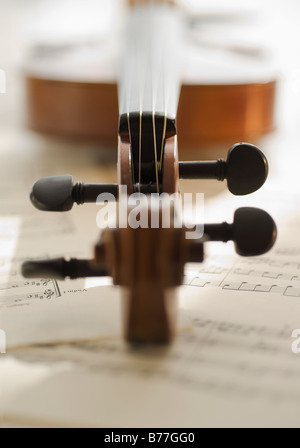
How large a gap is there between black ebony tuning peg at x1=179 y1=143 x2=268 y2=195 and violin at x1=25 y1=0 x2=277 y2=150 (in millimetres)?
678

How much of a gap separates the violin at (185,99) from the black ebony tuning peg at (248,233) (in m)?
0.80

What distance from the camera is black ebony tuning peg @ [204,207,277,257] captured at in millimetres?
636

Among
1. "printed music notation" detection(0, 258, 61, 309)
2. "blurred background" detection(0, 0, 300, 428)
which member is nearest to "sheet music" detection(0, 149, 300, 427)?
"printed music notation" detection(0, 258, 61, 309)

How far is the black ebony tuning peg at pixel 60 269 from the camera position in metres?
0.62

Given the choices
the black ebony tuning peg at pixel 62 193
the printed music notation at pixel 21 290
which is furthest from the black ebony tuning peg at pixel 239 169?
the printed music notation at pixel 21 290

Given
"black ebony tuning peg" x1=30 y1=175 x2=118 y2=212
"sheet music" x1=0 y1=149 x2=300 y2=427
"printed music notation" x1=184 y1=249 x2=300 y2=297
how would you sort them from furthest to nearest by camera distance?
"printed music notation" x1=184 y1=249 x2=300 y2=297 → "black ebony tuning peg" x1=30 y1=175 x2=118 y2=212 → "sheet music" x1=0 y1=149 x2=300 y2=427

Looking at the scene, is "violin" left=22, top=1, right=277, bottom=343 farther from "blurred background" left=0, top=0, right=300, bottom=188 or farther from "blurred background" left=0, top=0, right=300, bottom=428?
"blurred background" left=0, top=0, right=300, bottom=188

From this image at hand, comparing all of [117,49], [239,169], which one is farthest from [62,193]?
[117,49]

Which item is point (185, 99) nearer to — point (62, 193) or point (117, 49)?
point (117, 49)

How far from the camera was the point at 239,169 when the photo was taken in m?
0.73

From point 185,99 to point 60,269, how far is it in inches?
34.3
